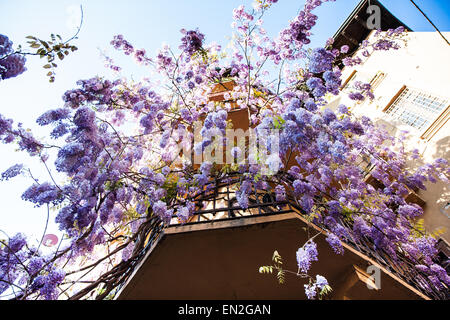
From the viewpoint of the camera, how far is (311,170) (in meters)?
5.32

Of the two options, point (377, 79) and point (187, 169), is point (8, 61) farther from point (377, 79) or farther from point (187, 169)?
point (377, 79)

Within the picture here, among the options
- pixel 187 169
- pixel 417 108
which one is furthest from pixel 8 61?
pixel 417 108

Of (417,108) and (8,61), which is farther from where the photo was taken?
(417,108)

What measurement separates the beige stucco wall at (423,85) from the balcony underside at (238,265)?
417 cm

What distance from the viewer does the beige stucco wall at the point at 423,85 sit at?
638cm

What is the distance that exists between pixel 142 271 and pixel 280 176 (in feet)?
9.70

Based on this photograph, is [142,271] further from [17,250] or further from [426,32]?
[426,32]

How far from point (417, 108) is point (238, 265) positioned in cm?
844

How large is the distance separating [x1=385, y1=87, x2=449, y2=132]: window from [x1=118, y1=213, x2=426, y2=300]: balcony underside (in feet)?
20.4

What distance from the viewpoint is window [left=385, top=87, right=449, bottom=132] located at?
7062mm

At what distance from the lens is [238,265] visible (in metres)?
3.61

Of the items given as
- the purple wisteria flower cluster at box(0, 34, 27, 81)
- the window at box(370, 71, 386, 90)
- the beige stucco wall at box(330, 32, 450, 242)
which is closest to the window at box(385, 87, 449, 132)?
the beige stucco wall at box(330, 32, 450, 242)

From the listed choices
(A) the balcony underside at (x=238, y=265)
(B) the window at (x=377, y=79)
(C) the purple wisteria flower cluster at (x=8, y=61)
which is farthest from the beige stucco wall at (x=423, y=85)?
(C) the purple wisteria flower cluster at (x=8, y=61)
